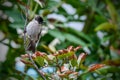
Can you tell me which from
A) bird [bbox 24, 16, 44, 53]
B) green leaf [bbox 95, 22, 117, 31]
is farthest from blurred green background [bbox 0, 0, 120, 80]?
bird [bbox 24, 16, 44, 53]

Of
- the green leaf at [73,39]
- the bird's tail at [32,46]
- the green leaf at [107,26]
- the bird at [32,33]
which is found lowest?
the bird's tail at [32,46]

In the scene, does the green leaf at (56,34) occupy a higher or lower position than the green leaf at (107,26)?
lower

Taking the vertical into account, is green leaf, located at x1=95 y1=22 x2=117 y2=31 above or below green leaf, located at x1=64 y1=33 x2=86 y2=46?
above

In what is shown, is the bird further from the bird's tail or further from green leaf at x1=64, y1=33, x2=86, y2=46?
green leaf at x1=64, y1=33, x2=86, y2=46

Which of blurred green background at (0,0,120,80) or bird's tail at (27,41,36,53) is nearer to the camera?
bird's tail at (27,41,36,53)

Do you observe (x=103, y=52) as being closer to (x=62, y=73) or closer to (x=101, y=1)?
(x=101, y=1)

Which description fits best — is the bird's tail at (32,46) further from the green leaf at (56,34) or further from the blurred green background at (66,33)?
the green leaf at (56,34)

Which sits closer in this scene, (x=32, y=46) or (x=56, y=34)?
(x=32, y=46)

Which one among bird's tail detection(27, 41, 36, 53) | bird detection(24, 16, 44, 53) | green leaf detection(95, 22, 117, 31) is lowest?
bird's tail detection(27, 41, 36, 53)

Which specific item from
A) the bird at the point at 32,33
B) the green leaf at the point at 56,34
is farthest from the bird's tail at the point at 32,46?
the green leaf at the point at 56,34

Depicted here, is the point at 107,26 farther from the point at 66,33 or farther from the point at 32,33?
the point at 32,33

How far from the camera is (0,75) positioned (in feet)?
3.64

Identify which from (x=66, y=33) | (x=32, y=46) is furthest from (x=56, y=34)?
(x=32, y=46)

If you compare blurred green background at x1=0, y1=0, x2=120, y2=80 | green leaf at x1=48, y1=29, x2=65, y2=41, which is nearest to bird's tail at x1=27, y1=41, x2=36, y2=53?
blurred green background at x1=0, y1=0, x2=120, y2=80
